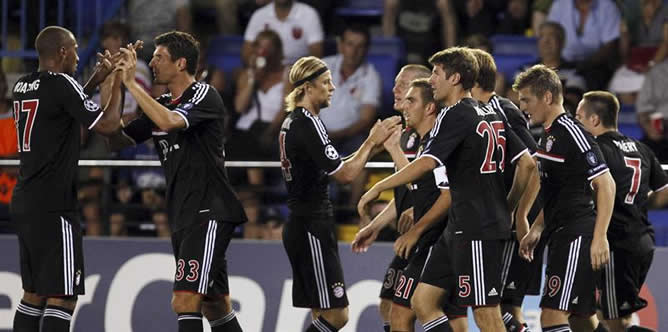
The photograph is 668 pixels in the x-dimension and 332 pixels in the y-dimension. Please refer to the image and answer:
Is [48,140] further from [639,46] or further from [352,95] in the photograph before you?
[639,46]

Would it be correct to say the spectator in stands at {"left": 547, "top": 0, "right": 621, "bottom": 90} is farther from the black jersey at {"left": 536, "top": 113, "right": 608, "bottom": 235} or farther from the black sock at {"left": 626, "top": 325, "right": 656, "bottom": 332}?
the black jersey at {"left": 536, "top": 113, "right": 608, "bottom": 235}

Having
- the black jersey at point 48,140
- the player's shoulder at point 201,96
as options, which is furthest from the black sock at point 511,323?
the black jersey at point 48,140

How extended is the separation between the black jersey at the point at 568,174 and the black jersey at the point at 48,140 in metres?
3.01

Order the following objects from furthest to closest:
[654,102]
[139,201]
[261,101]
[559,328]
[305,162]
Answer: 1. [261,101]
2. [654,102]
3. [139,201]
4. [305,162]
5. [559,328]

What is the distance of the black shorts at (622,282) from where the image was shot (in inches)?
363

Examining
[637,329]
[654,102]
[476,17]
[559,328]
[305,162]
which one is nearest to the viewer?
[559,328]

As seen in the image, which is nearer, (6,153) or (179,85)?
(179,85)

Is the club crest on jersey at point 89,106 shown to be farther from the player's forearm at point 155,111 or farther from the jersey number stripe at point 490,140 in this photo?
the jersey number stripe at point 490,140

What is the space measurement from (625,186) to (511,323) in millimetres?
1306

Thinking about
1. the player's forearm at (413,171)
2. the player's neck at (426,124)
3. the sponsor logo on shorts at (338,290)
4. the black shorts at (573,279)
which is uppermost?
the player's neck at (426,124)

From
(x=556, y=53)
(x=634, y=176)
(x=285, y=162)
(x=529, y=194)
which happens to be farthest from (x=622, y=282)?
(x=556, y=53)

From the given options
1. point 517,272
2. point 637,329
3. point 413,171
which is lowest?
point 637,329

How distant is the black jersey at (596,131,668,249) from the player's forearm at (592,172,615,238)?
0.92 meters

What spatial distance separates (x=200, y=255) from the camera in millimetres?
7977
